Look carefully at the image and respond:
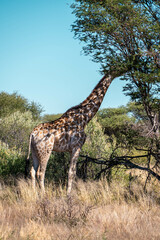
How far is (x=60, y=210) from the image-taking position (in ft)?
17.5

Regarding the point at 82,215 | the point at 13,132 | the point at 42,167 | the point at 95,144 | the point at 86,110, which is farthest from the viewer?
the point at 13,132

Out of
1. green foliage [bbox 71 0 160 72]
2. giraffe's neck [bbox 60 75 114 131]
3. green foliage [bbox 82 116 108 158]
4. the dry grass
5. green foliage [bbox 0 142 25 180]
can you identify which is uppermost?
green foliage [bbox 71 0 160 72]

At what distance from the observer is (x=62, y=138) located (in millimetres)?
6699

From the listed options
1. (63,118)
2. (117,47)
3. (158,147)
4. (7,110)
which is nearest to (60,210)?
(63,118)

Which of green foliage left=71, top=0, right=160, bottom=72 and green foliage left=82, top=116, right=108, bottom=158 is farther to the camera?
green foliage left=82, top=116, right=108, bottom=158

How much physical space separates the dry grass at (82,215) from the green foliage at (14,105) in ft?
65.3

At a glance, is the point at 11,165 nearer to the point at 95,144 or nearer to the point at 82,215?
the point at 95,144

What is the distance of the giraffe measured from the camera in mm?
6574

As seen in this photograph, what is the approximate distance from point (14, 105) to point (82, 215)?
2370 cm

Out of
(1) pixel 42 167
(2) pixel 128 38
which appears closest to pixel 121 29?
(2) pixel 128 38

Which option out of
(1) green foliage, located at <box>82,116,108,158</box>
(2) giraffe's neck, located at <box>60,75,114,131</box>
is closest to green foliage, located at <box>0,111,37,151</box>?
(1) green foliage, located at <box>82,116,108,158</box>

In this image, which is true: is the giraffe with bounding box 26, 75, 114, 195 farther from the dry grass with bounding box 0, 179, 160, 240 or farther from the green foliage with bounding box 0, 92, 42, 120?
the green foliage with bounding box 0, 92, 42, 120

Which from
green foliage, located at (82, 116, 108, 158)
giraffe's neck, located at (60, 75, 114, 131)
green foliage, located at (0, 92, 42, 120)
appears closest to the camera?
giraffe's neck, located at (60, 75, 114, 131)

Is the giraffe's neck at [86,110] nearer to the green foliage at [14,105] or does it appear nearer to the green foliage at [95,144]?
the green foliage at [95,144]
